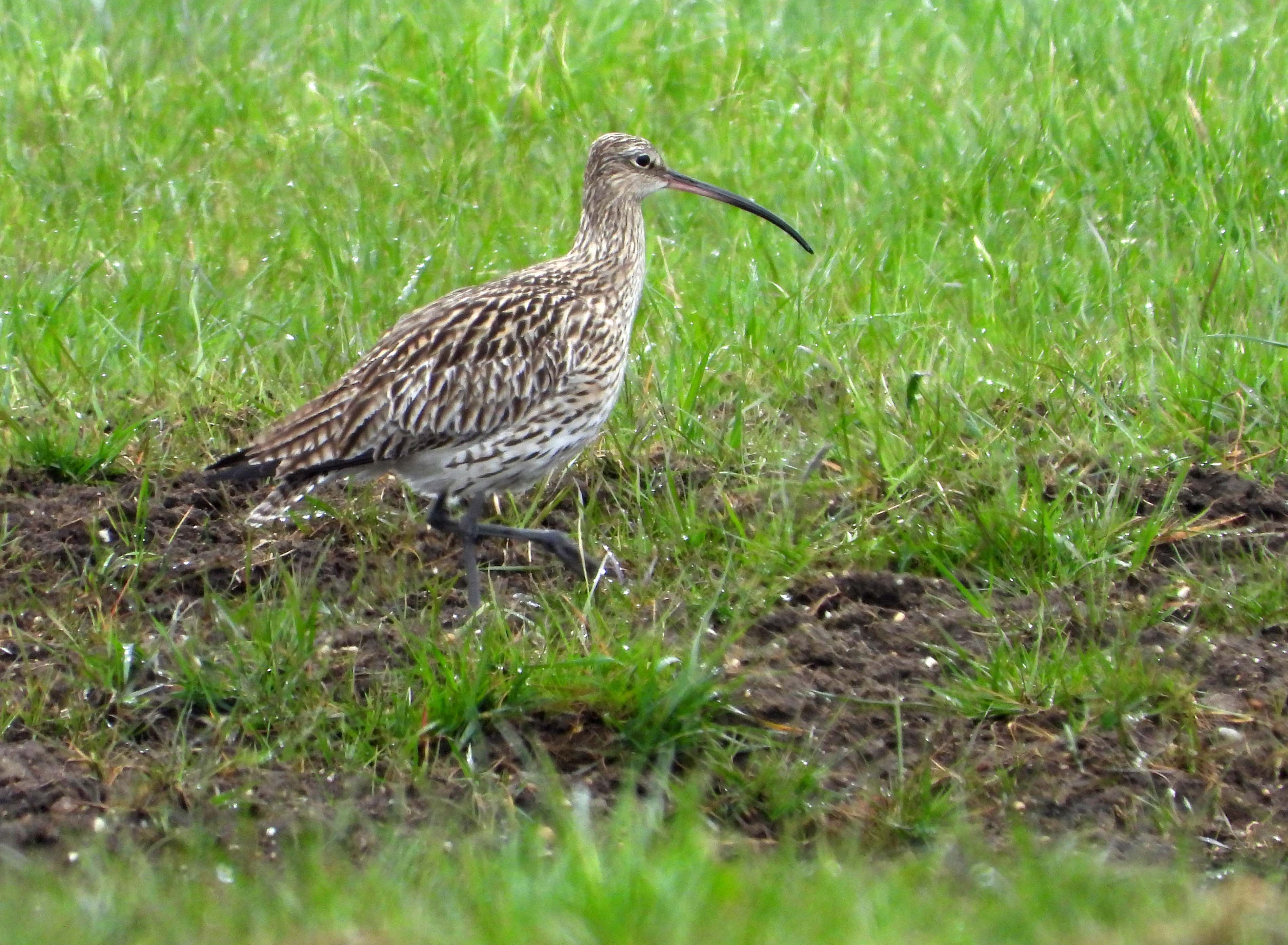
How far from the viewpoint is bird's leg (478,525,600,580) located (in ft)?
20.1

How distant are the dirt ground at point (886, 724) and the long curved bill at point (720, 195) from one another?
1.83 meters

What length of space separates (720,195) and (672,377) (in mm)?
751

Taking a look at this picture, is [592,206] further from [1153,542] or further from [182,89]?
[182,89]

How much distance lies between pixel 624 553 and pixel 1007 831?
5.81 ft

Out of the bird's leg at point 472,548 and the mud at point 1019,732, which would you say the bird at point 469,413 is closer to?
the bird's leg at point 472,548

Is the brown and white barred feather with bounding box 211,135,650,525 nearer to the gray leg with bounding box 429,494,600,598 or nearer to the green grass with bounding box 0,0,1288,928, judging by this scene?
the gray leg with bounding box 429,494,600,598

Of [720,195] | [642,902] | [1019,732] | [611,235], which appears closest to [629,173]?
[611,235]

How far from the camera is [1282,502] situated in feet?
21.1

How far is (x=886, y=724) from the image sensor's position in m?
5.36

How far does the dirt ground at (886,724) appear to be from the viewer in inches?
195

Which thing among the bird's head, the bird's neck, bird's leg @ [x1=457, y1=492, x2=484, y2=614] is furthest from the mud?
the bird's head

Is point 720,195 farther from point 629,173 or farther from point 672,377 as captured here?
point 672,377

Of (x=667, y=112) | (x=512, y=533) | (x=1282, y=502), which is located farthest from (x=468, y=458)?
(x=667, y=112)

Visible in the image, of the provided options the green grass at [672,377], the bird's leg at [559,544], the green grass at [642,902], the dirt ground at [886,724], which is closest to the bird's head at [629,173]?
the green grass at [672,377]
